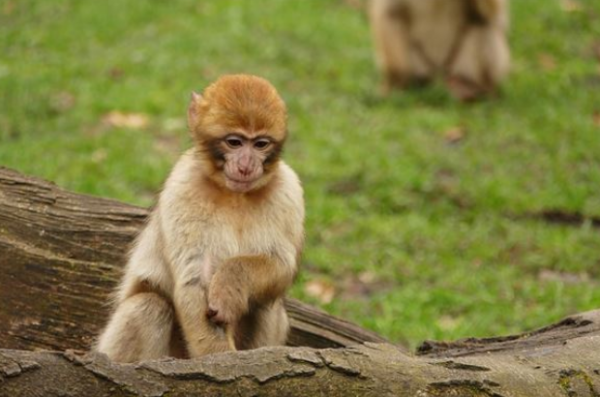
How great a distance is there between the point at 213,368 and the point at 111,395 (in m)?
0.30

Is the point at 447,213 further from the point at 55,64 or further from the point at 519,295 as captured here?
the point at 55,64

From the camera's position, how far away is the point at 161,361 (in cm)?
338

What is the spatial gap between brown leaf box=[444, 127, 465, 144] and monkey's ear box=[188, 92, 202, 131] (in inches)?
242

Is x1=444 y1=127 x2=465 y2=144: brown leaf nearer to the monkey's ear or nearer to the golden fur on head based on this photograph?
the monkey's ear

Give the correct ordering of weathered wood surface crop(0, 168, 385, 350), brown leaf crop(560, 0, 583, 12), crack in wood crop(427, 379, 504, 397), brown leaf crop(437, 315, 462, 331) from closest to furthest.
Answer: crack in wood crop(427, 379, 504, 397) → weathered wood surface crop(0, 168, 385, 350) → brown leaf crop(437, 315, 462, 331) → brown leaf crop(560, 0, 583, 12)

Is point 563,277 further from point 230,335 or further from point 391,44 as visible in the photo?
point 391,44

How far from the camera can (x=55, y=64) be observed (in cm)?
1139

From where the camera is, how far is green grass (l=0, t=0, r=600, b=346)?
761 centimetres

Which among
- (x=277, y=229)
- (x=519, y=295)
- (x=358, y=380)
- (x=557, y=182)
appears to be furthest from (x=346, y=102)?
(x=358, y=380)

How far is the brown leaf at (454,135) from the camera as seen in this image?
34.4 feet

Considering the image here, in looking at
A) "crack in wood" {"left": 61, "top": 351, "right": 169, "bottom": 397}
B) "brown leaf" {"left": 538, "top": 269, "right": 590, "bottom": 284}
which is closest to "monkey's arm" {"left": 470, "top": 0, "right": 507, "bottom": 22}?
"brown leaf" {"left": 538, "top": 269, "right": 590, "bottom": 284}

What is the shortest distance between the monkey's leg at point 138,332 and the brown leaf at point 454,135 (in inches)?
247

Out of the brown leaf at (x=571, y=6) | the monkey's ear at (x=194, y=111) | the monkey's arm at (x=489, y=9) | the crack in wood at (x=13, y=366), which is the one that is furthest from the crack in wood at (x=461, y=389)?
the brown leaf at (x=571, y=6)

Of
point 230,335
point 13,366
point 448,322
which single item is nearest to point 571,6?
point 448,322
